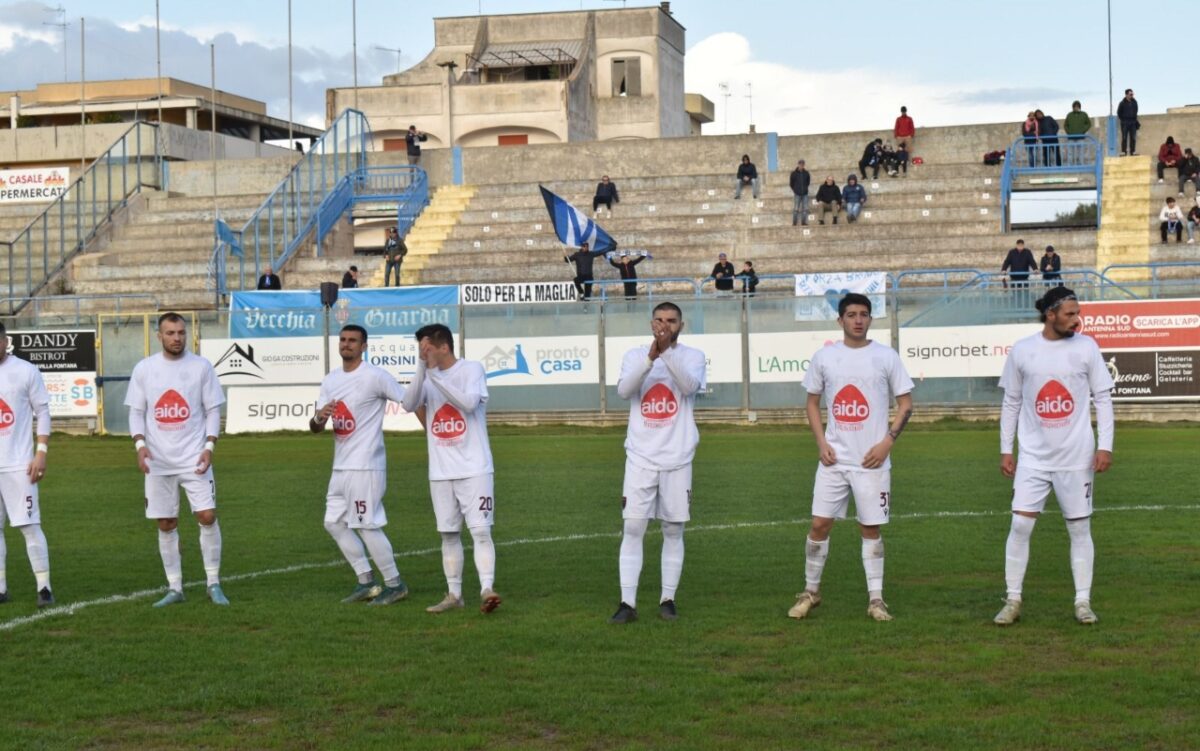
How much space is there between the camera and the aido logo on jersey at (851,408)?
1075 cm

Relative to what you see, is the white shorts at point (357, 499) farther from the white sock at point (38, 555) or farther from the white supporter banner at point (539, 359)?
the white supporter banner at point (539, 359)

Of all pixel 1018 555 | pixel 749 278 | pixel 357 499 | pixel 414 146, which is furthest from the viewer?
pixel 414 146

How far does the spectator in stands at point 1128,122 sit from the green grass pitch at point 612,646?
86.4 feet

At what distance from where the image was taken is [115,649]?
1014 centimetres

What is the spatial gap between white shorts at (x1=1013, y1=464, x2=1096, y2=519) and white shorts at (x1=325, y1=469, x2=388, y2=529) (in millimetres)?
4616

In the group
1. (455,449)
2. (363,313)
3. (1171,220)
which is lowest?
(455,449)

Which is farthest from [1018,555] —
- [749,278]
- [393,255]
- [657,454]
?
[393,255]

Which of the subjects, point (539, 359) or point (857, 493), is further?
point (539, 359)

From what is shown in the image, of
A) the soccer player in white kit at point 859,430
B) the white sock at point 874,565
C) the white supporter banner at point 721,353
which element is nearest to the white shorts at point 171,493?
the soccer player in white kit at point 859,430

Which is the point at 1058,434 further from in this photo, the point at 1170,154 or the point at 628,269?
the point at 1170,154

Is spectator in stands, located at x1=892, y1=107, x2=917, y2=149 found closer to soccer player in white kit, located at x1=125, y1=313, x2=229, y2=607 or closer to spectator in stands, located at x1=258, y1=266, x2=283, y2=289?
spectator in stands, located at x1=258, y1=266, x2=283, y2=289

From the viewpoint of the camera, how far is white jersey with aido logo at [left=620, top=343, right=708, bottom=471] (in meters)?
10.9

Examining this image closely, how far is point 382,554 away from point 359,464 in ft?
2.31

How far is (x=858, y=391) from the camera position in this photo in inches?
424
